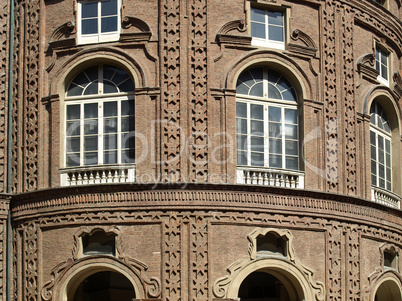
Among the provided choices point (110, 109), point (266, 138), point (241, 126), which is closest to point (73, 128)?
point (110, 109)

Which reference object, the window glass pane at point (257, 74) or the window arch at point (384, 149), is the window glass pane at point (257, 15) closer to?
the window glass pane at point (257, 74)

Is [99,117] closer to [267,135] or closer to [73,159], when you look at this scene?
[73,159]

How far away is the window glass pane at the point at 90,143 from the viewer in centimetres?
2502

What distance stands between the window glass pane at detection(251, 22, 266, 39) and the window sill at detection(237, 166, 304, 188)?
4.09 m

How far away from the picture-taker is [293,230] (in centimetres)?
2472

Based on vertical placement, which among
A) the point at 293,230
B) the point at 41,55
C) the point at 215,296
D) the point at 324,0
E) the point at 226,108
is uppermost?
the point at 324,0

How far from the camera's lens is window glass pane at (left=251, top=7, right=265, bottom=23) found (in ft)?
85.7

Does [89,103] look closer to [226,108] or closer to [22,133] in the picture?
[22,133]

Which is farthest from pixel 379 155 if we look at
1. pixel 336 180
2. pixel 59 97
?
pixel 59 97

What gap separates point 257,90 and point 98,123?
187 inches

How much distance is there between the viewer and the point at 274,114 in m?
25.7

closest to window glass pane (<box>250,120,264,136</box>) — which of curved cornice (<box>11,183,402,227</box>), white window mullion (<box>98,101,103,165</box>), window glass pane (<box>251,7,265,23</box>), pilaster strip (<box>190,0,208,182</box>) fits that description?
pilaster strip (<box>190,0,208,182</box>)

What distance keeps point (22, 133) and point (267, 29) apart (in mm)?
7865

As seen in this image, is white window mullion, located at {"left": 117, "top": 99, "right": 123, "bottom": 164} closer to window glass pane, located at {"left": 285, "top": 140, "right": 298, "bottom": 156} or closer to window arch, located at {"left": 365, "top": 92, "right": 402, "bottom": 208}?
window glass pane, located at {"left": 285, "top": 140, "right": 298, "bottom": 156}
